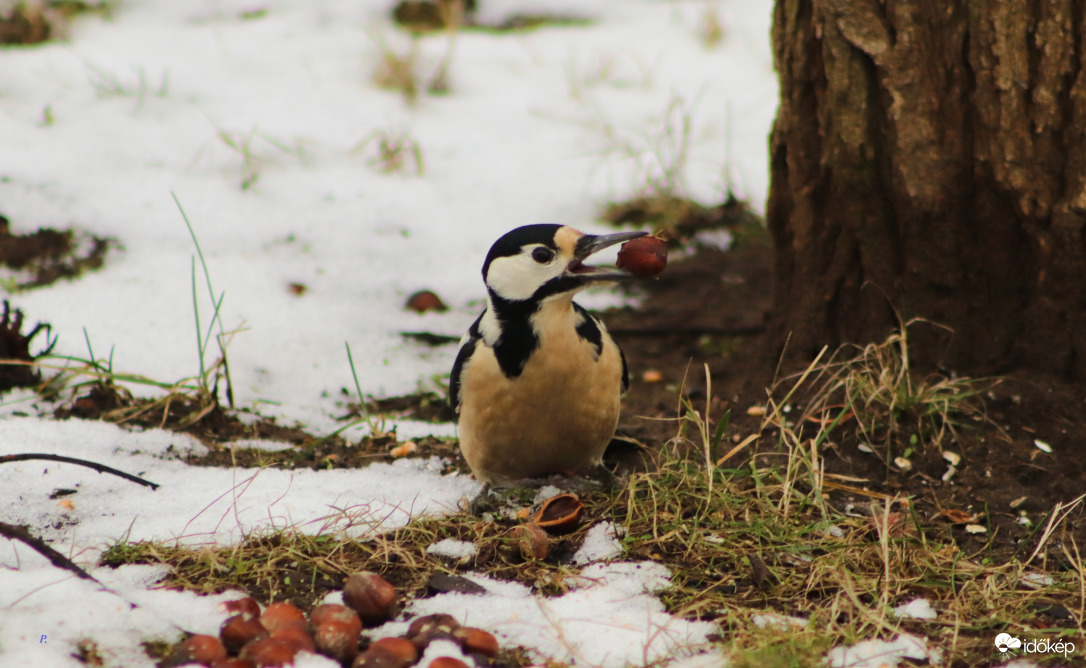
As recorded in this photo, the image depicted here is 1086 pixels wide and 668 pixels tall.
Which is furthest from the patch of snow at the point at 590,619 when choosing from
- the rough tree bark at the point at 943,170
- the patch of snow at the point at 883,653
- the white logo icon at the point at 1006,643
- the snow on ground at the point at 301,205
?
the rough tree bark at the point at 943,170

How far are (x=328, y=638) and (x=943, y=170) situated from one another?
8.14 ft

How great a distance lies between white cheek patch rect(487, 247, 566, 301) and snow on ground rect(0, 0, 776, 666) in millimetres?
729

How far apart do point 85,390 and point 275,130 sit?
2.51 meters

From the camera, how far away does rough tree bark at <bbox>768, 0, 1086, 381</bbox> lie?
3230mm

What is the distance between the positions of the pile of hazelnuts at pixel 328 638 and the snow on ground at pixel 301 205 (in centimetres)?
13

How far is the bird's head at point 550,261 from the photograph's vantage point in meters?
3.31

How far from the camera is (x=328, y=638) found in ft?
7.84

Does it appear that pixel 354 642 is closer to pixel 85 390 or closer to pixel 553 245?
pixel 553 245

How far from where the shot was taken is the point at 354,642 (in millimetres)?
2414

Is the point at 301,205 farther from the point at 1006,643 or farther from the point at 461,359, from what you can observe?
the point at 1006,643

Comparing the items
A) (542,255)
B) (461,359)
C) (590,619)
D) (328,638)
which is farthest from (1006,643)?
(461,359)

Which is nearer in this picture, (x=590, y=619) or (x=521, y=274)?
(x=590, y=619)

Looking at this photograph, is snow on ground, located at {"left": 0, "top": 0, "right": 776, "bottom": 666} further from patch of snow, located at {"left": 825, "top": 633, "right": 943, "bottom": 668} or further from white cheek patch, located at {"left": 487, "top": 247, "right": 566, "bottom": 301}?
white cheek patch, located at {"left": 487, "top": 247, "right": 566, "bottom": 301}

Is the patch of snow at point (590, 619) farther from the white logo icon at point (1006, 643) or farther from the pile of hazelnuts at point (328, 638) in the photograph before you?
the white logo icon at point (1006, 643)
